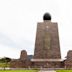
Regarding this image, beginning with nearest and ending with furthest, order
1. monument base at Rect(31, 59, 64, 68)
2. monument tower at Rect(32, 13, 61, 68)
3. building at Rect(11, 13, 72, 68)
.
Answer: monument base at Rect(31, 59, 64, 68) → building at Rect(11, 13, 72, 68) → monument tower at Rect(32, 13, 61, 68)

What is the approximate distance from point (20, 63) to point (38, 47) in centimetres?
339

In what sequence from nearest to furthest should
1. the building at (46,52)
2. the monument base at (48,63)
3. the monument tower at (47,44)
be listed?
the monument base at (48,63) → the building at (46,52) → the monument tower at (47,44)

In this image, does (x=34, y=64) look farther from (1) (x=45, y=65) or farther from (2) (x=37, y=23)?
(2) (x=37, y=23)

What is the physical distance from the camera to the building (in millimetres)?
35438

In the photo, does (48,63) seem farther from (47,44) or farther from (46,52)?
(47,44)

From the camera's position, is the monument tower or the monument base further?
the monument tower

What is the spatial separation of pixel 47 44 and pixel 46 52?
3.62ft

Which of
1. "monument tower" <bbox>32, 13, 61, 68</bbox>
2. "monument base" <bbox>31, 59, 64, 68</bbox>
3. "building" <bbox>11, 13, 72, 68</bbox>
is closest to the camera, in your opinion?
"monument base" <bbox>31, 59, 64, 68</bbox>

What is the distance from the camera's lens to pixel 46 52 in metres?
35.9

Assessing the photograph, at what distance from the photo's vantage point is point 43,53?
36.0m

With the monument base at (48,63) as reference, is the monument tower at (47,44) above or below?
above

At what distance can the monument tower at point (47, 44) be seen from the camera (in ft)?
117

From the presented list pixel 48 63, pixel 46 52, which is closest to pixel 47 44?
pixel 46 52

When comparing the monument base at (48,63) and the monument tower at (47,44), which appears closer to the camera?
the monument base at (48,63)
